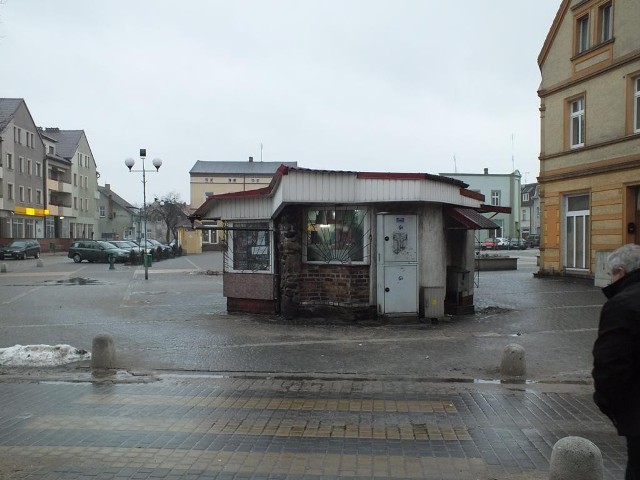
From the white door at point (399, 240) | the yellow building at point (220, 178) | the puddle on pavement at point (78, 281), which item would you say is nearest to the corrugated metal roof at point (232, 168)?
the yellow building at point (220, 178)

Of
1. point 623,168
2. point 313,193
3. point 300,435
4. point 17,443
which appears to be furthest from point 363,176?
point 623,168

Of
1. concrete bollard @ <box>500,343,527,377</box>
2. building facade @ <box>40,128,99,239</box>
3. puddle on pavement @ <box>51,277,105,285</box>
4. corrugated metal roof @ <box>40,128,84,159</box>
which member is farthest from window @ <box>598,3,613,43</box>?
corrugated metal roof @ <box>40,128,84,159</box>

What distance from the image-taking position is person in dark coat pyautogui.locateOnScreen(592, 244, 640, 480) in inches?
113

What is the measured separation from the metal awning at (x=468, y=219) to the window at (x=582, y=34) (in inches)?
490

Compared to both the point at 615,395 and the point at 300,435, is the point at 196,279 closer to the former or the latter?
the point at 300,435

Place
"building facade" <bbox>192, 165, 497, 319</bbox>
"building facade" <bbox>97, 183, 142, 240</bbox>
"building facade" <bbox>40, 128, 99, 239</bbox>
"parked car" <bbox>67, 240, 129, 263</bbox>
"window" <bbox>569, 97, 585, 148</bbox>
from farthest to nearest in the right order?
"building facade" <bbox>97, 183, 142, 240</bbox>, "building facade" <bbox>40, 128, 99, 239</bbox>, "parked car" <bbox>67, 240, 129, 263</bbox>, "window" <bbox>569, 97, 585, 148</bbox>, "building facade" <bbox>192, 165, 497, 319</bbox>

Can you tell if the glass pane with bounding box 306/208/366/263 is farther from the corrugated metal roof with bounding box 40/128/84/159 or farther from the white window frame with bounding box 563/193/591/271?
the corrugated metal roof with bounding box 40/128/84/159

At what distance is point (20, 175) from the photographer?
2238 inches

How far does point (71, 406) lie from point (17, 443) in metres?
1.22

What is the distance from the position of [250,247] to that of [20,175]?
5342cm

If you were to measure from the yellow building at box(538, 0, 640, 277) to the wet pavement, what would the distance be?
8.43m

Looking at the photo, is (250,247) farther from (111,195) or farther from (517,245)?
(111,195)

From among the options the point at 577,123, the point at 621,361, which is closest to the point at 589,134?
the point at 577,123

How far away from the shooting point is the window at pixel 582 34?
2095 centimetres
